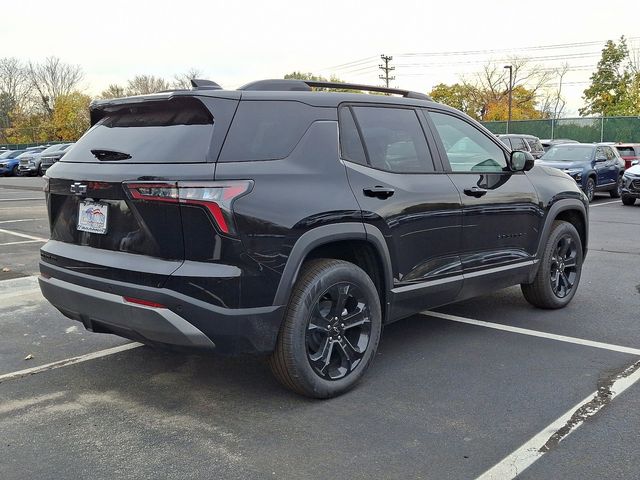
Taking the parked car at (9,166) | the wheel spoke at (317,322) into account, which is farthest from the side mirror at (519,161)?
the parked car at (9,166)

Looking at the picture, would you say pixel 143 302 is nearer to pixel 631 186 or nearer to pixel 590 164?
pixel 631 186

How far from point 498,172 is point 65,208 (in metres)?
3.22

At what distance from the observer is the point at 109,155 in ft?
12.3

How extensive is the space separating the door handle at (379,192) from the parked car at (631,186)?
47.1 ft

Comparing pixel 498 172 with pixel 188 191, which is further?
pixel 498 172

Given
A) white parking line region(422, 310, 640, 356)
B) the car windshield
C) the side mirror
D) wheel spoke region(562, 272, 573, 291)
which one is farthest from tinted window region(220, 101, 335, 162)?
the car windshield

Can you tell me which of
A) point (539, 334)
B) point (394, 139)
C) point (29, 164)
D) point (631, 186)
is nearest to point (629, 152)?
point (631, 186)

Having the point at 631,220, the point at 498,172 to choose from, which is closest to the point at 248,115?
the point at 498,172

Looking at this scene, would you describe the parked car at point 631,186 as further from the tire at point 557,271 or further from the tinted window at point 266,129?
the tinted window at point 266,129

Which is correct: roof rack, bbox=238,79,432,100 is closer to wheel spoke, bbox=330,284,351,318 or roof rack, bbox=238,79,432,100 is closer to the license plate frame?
the license plate frame

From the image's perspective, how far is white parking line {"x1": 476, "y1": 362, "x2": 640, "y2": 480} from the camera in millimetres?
3018

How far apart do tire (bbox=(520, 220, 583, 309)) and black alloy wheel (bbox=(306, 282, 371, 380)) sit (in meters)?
2.28

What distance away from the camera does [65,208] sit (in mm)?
3896

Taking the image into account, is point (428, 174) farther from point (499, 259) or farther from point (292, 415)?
point (292, 415)
